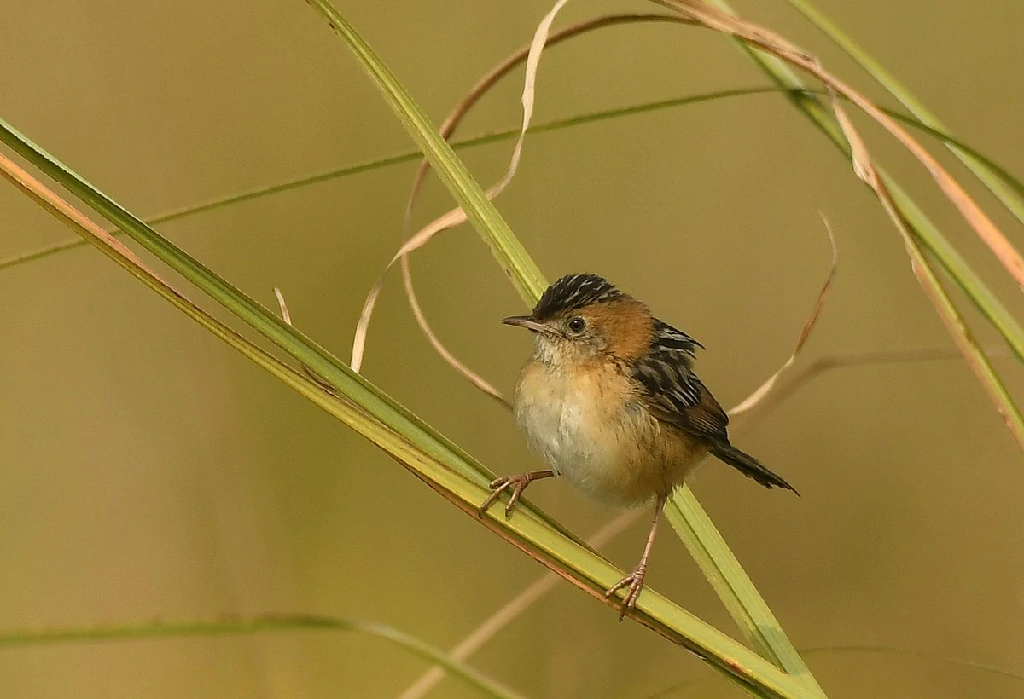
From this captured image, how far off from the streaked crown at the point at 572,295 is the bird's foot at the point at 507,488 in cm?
34

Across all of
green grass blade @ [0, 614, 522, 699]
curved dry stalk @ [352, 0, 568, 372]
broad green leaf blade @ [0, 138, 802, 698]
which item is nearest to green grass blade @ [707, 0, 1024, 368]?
curved dry stalk @ [352, 0, 568, 372]

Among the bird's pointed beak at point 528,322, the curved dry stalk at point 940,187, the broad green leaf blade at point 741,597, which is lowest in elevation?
the broad green leaf blade at point 741,597

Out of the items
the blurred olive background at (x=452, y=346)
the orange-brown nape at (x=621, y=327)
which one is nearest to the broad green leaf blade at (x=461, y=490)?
the orange-brown nape at (x=621, y=327)

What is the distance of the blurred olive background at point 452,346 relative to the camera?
10.4 ft

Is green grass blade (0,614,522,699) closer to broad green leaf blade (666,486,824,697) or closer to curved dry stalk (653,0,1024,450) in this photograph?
broad green leaf blade (666,486,824,697)

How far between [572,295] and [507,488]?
0.53 m

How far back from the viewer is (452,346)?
338 centimetres

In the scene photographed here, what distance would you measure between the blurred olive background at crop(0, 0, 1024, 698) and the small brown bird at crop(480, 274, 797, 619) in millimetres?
1184

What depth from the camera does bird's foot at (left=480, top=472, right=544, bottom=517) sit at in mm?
1315

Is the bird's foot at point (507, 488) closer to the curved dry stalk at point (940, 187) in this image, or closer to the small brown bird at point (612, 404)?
the small brown bird at point (612, 404)

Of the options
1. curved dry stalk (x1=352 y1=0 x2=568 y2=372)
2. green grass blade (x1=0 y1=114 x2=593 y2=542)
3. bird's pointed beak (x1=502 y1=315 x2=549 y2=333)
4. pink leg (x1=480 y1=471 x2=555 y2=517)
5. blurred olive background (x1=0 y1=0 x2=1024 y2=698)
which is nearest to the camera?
green grass blade (x1=0 y1=114 x2=593 y2=542)

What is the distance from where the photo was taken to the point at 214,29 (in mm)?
3531

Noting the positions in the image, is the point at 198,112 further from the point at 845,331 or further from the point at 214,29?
the point at 845,331

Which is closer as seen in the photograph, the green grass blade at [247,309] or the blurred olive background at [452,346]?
the green grass blade at [247,309]
